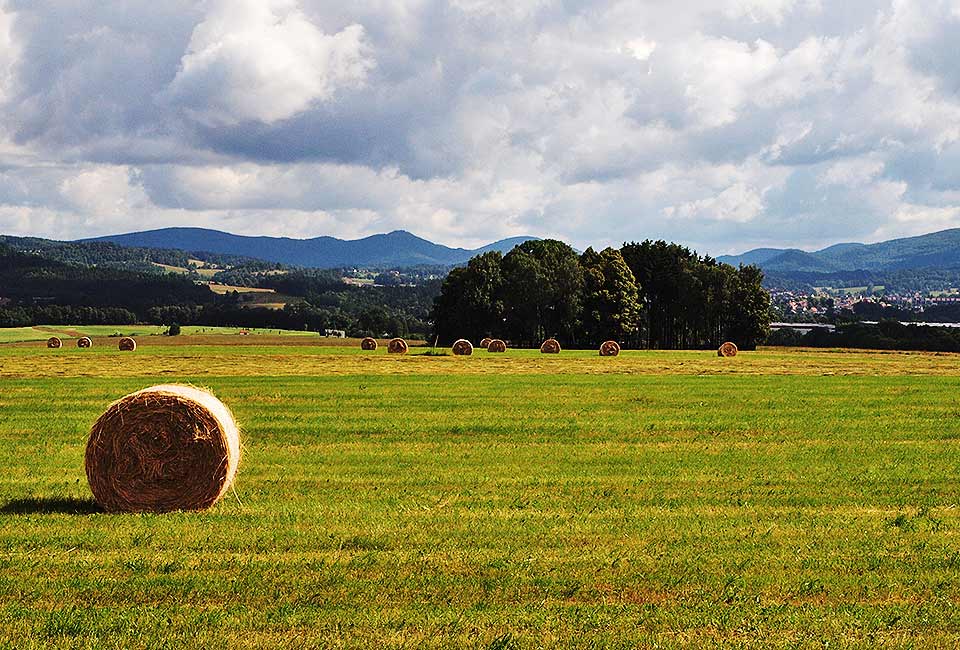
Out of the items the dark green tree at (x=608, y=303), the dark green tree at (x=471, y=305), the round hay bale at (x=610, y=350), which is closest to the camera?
the round hay bale at (x=610, y=350)

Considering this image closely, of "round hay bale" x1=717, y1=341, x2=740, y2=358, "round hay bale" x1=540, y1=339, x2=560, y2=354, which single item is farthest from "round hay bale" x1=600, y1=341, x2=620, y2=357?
"round hay bale" x1=717, y1=341, x2=740, y2=358

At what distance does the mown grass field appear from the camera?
9.41m

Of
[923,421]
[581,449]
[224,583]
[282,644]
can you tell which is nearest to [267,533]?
[224,583]

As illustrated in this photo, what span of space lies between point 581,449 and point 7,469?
37.4 ft

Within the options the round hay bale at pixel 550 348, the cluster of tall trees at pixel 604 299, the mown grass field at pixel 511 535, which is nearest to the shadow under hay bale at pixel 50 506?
the mown grass field at pixel 511 535

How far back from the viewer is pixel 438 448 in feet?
68.9

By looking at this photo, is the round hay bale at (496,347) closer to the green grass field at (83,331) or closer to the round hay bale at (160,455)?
the green grass field at (83,331)

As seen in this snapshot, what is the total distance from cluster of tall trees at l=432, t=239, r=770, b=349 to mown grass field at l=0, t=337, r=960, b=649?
212 feet

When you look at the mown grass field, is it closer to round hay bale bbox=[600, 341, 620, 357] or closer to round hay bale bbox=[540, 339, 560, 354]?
round hay bale bbox=[600, 341, 620, 357]

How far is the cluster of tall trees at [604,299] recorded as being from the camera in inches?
3612

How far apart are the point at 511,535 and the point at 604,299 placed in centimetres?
8039

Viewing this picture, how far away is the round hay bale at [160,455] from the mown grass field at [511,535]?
19.4 inches

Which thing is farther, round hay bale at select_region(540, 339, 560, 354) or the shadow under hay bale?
round hay bale at select_region(540, 339, 560, 354)

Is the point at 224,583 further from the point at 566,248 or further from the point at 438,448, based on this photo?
the point at 566,248
